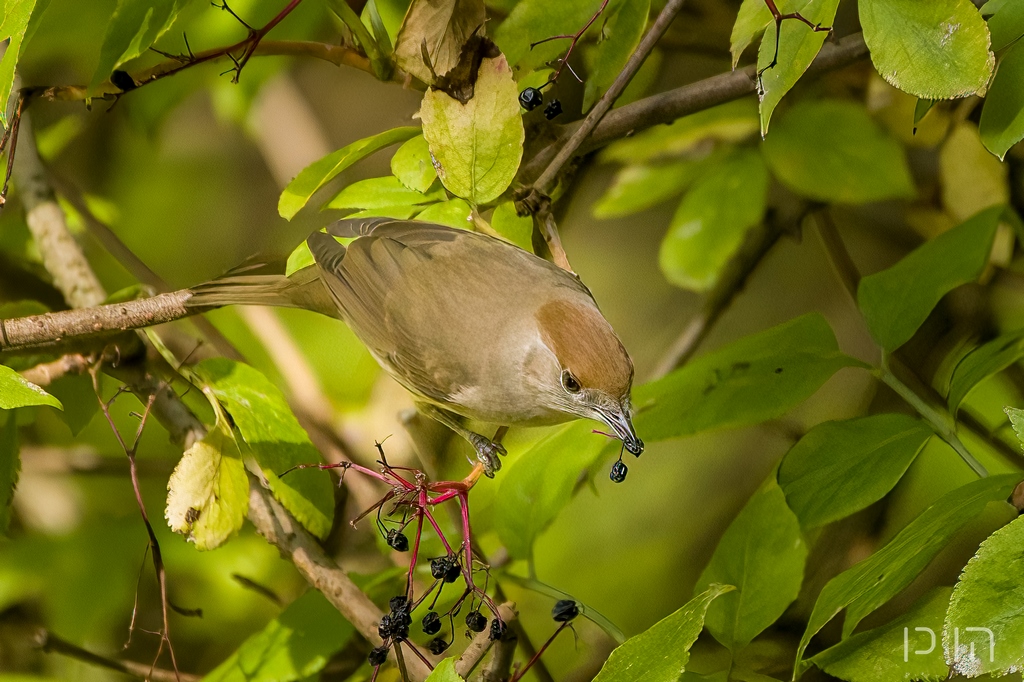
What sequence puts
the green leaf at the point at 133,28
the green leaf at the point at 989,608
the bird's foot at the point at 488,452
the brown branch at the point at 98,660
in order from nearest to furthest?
the green leaf at the point at 989,608
the green leaf at the point at 133,28
the bird's foot at the point at 488,452
the brown branch at the point at 98,660

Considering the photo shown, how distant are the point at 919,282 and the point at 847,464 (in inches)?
Result: 10.9

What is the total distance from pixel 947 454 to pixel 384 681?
3.43 feet

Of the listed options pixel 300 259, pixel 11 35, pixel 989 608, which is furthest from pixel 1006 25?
pixel 11 35

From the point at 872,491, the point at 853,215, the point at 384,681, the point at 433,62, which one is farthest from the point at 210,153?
the point at 872,491

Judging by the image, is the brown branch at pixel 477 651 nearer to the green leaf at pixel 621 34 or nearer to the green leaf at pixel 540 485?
the green leaf at pixel 540 485

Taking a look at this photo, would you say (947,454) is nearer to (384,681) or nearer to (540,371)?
(540,371)

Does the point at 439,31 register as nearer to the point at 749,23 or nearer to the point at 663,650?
the point at 749,23

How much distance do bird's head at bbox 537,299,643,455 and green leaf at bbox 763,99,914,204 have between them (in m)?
0.68

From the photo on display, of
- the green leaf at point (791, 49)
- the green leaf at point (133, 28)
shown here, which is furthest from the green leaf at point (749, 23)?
the green leaf at point (133, 28)

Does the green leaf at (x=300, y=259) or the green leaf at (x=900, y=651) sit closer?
the green leaf at (x=900, y=651)

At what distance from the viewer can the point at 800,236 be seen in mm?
1798

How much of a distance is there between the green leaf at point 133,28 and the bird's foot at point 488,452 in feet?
2.18

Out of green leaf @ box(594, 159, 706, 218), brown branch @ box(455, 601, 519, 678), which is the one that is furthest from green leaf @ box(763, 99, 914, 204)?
brown branch @ box(455, 601, 519, 678)

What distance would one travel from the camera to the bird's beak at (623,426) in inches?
38.6
